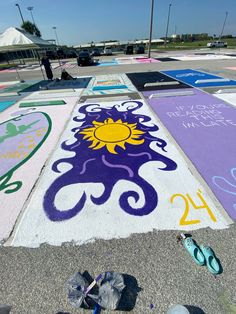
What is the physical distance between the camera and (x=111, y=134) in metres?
6.07

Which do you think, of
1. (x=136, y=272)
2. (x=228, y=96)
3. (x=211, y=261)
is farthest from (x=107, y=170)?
(x=228, y=96)

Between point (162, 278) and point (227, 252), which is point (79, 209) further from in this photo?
point (227, 252)

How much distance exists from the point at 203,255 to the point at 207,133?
414 cm

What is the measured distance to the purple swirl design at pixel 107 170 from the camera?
3.48m

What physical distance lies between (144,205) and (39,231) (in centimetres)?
177

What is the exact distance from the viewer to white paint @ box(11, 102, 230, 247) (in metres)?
2.99

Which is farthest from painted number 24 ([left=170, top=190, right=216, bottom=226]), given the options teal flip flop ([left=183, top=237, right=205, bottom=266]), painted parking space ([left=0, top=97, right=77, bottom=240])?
painted parking space ([left=0, top=97, right=77, bottom=240])

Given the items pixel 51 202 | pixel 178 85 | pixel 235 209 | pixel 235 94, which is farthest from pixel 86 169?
pixel 178 85

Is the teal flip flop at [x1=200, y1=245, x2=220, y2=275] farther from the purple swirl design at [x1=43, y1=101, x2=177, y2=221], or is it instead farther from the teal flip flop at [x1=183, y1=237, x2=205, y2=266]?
the purple swirl design at [x1=43, y1=101, x2=177, y2=221]

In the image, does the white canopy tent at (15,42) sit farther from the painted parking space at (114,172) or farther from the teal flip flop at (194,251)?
the teal flip flop at (194,251)

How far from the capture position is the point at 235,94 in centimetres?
928

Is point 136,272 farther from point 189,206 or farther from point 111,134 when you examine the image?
point 111,134

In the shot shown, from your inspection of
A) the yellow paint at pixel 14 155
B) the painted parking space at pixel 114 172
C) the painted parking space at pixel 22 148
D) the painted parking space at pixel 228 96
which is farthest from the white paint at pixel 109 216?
the painted parking space at pixel 228 96

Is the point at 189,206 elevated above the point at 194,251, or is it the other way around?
the point at 194,251
